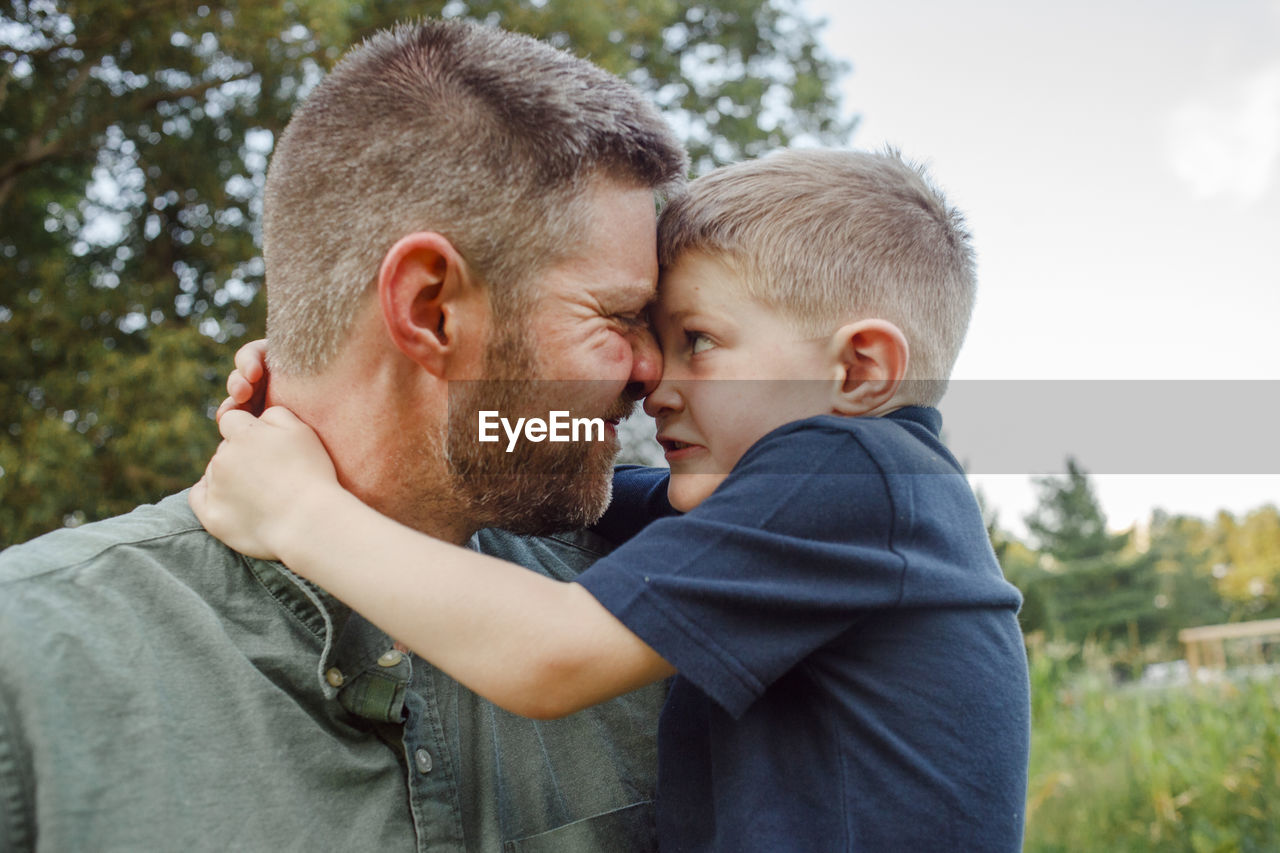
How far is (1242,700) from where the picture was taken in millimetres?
6711

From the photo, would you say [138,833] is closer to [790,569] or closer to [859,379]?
[790,569]

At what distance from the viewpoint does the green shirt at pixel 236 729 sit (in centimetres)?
132

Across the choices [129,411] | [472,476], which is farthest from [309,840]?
[129,411]

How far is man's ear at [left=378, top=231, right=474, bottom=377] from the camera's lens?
1878 millimetres

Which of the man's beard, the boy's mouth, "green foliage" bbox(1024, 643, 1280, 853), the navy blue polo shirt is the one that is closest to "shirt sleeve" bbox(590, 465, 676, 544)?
the boy's mouth

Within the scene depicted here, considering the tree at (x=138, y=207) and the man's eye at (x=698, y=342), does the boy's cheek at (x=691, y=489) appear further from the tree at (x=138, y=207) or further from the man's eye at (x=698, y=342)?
the tree at (x=138, y=207)

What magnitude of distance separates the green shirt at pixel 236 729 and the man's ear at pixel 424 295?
0.48 metres

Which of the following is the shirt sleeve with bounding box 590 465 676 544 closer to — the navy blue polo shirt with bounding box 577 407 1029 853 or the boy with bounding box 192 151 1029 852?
the boy with bounding box 192 151 1029 852

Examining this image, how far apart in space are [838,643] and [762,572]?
23 cm

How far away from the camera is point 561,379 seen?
6.48ft

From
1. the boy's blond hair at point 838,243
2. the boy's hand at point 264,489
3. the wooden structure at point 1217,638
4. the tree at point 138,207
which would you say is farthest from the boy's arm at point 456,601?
the wooden structure at point 1217,638

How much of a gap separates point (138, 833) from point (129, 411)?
799 cm

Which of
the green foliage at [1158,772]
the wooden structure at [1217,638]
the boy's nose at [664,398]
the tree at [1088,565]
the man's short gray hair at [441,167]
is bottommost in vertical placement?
the tree at [1088,565]

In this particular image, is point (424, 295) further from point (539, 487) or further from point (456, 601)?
point (456, 601)
